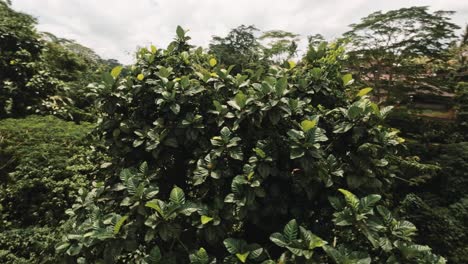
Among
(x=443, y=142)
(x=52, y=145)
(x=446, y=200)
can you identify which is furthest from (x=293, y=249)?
(x=443, y=142)

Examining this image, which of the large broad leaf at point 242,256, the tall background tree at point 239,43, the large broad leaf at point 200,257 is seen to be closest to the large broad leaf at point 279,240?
the large broad leaf at point 242,256

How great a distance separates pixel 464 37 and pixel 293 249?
9901mm

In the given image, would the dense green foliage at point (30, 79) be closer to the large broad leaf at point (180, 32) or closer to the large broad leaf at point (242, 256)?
the large broad leaf at point (180, 32)

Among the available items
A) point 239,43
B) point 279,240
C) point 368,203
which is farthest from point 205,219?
point 239,43

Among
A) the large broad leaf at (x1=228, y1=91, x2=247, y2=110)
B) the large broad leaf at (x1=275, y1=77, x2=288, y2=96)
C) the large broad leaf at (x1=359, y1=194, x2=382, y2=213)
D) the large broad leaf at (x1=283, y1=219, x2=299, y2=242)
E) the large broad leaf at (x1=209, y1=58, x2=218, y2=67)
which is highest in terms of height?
the large broad leaf at (x1=209, y1=58, x2=218, y2=67)

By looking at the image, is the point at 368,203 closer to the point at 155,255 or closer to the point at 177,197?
the point at 177,197

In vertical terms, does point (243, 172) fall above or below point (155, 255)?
above

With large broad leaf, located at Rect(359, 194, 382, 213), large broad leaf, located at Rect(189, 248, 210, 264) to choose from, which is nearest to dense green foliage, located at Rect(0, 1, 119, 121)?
large broad leaf, located at Rect(189, 248, 210, 264)

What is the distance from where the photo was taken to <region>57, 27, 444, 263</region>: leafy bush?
1660mm

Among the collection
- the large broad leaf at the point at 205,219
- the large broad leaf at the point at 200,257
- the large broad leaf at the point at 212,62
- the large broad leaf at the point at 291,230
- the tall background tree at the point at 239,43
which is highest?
the tall background tree at the point at 239,43

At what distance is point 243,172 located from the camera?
190 cm

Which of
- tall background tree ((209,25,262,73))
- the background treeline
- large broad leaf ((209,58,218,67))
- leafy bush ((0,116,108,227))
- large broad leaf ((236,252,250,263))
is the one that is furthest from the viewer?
tall background tree ((209,25,262,73))

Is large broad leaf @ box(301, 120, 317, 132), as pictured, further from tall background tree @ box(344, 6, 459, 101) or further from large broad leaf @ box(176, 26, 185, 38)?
tall background tree @ box(344, 6, 459, 101)

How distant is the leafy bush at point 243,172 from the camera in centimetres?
166
